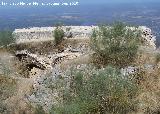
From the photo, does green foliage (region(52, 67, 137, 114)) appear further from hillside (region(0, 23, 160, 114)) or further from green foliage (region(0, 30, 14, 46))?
green foliage (region(0, 30, 14, 46))

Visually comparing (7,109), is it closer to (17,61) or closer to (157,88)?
(157,88)

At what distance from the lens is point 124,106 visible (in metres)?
20.6

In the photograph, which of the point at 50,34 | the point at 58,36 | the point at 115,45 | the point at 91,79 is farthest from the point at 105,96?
the point at 50,34

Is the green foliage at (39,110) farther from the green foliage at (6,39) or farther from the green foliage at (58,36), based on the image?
the green foliage at (6,39)

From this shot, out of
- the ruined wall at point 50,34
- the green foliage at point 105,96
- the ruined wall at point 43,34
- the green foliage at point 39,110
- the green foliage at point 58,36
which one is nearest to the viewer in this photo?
the green foliage at point 105,96

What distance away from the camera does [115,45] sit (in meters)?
25.9

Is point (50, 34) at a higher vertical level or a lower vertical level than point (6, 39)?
A: lower

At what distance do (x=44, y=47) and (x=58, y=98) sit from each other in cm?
1251

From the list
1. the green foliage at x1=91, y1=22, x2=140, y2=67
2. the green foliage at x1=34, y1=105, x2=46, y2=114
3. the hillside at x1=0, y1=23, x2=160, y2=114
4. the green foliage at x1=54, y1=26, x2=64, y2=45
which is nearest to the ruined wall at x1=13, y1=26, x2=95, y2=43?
the green foliage at x1=54, y1=26, x2=64, y2=45

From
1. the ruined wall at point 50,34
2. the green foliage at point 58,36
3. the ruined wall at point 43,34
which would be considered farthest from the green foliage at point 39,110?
the ruined wall at point 43,34

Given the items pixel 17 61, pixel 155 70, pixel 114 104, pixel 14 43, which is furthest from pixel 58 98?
pixel 14 43

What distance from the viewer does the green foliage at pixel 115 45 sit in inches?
1003

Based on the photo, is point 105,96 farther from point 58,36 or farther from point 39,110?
point 58,36

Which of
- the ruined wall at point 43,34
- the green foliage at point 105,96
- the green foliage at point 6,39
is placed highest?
the green foliage at point 105,96
